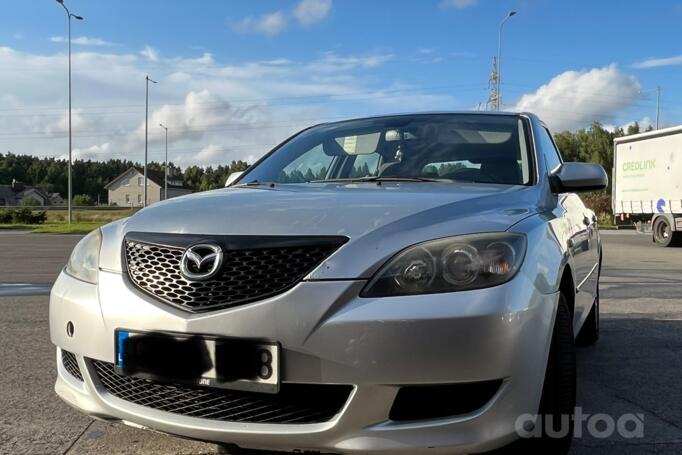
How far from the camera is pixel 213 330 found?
196cm

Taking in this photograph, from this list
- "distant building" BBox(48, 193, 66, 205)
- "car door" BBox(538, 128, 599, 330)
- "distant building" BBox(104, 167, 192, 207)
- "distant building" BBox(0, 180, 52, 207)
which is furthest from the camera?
"distant building" BBox(48, 193, 66, 205)

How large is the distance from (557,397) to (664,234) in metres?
18.1

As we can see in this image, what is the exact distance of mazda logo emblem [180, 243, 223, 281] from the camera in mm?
2016

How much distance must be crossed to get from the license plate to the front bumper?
4 centimetres

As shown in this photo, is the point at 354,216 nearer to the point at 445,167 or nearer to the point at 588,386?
the point at 445,167

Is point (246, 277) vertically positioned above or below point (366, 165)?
below

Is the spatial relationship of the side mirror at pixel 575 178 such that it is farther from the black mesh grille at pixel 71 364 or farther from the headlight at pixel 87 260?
the black mesh grille at pixel 71 364

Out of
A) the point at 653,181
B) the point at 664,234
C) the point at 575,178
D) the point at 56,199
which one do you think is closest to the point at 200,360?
the point at 575,178

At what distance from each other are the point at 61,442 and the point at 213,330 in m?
1.33

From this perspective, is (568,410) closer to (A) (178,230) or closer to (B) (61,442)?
(A) (178,230)

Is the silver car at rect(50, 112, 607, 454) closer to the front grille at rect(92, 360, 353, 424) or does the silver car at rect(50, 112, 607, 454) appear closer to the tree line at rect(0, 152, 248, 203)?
the front grille at rect(92, 360, 353, 424)

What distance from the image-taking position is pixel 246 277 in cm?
199

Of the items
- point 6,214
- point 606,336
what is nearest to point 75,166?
point 6,214

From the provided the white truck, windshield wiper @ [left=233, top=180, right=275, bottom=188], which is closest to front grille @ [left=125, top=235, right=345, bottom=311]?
windshield wiper @ [left=233, top=180, right=275, bottom=188]
